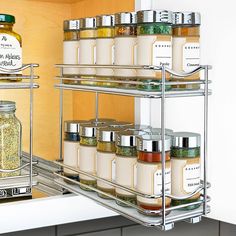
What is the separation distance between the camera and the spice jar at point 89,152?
1042 millimetres

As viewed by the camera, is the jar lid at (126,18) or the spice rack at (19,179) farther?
the spice rack at (19,179)

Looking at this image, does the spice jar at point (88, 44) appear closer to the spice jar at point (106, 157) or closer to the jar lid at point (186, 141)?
the spice jar at point (106, 157)

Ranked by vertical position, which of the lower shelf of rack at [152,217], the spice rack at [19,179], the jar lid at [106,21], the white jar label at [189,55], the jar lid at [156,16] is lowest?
the lower shelf of rack at [152,217]

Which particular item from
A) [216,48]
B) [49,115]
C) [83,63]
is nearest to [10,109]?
[83,63]

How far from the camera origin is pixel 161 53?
866mm

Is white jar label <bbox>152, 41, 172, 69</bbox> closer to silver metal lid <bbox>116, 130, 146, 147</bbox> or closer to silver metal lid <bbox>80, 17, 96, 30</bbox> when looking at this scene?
silver metal lid <bbox>116, 130, 146, 147</bbox>

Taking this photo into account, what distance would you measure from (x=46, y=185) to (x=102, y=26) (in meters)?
0.40

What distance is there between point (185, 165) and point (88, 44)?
375 mm

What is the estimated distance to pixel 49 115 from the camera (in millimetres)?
1438

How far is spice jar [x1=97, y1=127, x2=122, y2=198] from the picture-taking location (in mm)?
973

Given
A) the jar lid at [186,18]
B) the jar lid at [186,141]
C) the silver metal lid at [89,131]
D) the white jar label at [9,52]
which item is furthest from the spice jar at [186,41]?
the white jar label at [9,52]

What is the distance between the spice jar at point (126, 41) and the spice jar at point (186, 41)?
78 mm

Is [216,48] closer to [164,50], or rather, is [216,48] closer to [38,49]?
[164,50]

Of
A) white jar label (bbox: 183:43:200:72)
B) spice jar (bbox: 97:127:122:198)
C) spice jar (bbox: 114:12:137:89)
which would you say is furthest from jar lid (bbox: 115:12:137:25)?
spice jar (bbox: 97:127:122:198)
